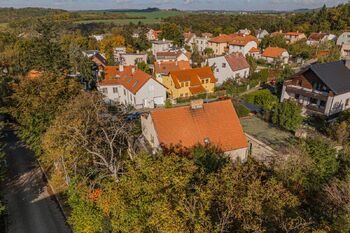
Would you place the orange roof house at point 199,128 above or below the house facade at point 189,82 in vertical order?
above

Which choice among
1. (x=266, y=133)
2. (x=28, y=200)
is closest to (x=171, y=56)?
(x=266, y=133)

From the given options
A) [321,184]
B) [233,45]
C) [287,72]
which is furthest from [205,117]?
[233,45]

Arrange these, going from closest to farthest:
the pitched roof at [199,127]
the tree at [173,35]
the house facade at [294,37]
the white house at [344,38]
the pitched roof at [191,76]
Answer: the pitched roof at [199,127]
the pitched roof at [191,76]
the white house at [344,38]
the house facade at [294,37]
the tree at [173,35]

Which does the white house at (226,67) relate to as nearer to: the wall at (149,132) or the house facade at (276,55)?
the house facade at (276,55)

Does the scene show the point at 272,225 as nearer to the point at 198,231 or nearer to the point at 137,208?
the point at 198,231

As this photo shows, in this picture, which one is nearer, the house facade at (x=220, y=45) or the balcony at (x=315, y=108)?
the balcony at (x=315, y=108)

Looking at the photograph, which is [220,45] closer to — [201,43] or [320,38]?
[201,43]

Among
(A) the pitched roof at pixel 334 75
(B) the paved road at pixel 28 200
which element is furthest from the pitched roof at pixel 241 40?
(B) the paved road at pixel 28 200
